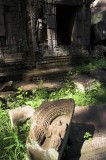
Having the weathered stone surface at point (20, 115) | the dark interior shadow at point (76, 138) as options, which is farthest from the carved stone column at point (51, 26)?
the dark interior shadow at point (76, 138)

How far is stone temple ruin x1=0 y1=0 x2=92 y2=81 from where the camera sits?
22.9 ft

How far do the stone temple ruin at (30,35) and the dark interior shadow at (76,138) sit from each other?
3.56 m

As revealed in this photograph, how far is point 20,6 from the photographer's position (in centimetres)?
713

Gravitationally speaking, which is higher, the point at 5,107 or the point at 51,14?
the point at 51,14

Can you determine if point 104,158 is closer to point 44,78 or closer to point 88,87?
point 88,87

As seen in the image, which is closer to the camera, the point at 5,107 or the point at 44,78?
the point at 5,107

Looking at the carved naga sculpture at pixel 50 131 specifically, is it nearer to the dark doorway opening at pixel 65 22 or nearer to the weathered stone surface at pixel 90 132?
the weathered stone surface at pixel 90 132

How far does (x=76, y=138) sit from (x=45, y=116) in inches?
24.7

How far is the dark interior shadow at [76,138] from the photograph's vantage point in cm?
323

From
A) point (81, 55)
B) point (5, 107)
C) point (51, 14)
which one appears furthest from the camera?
point (81, 55)

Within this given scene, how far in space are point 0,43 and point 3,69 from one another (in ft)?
2.46

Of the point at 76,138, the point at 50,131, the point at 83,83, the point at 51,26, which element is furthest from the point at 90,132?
the point at 51,26

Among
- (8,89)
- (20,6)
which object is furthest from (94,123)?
(20,6)

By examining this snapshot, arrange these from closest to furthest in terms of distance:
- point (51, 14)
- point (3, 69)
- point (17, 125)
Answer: point (17, 125)
point (3, 69)
point (51, 14)
